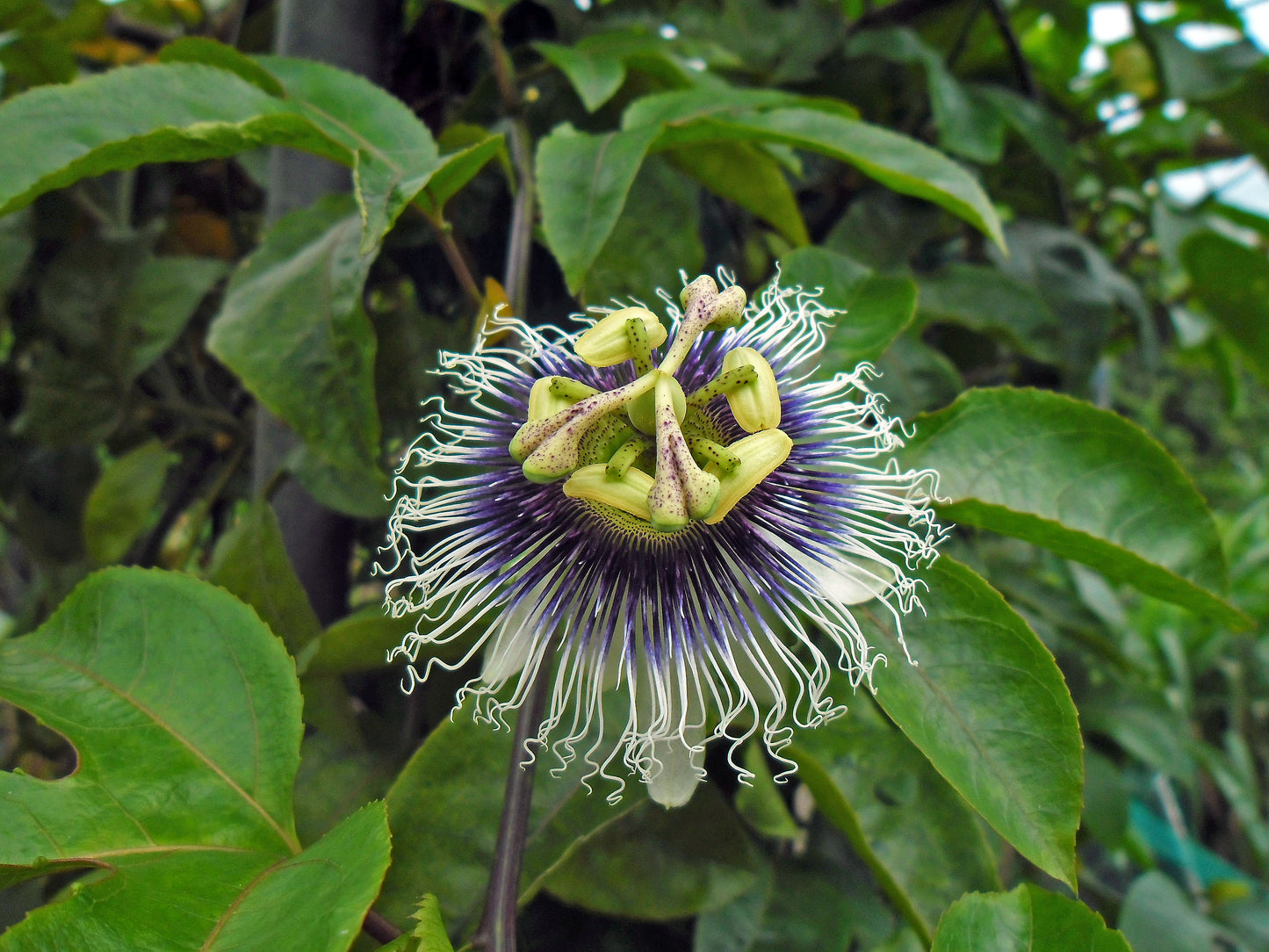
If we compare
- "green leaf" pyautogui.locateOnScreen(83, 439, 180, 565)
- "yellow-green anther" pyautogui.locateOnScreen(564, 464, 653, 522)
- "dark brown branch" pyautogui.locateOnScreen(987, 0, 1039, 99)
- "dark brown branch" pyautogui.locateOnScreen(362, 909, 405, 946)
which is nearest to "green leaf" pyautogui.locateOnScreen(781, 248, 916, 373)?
"yellow-green anther" pyautogui.locateOnScreen(564, 464, 653, 522)

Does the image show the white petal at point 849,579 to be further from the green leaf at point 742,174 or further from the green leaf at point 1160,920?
the green leaf at point 1160,920

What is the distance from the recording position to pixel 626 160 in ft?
2.05

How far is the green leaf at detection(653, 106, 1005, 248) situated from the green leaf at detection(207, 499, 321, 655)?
1.57 ft

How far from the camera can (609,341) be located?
1.70 ft

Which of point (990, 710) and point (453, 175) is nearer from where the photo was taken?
point (990, 710)

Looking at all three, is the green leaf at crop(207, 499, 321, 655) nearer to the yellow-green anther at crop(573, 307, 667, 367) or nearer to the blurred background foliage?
the blurred background foliage

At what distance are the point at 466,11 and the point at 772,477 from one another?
71 centimetres

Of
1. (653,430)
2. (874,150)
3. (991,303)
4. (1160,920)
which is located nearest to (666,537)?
(653,430)

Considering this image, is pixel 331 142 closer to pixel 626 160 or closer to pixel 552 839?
pixel 626 160

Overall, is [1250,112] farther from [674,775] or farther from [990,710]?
[674,775]

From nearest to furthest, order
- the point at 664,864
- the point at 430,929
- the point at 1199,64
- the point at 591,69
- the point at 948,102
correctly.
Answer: the point at 430,929
the point at 664,864
the point at 591,69
the point at 948,102
the point at 1199,64

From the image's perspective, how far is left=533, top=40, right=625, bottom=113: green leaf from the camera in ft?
2.41

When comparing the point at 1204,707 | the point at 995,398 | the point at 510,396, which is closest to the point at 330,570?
the point at 510,396

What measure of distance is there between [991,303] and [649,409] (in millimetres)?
642
